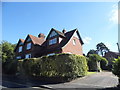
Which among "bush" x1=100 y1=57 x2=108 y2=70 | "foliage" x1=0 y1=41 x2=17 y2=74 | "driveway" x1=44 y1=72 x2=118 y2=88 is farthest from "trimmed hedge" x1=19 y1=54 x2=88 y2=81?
"bush" x1=100 y1=57 x2=108 y2=70

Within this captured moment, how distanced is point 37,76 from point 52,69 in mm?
2970

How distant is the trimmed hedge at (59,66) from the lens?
12859 millimetres

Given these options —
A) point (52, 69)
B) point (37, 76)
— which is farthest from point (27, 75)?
point (52, 69)

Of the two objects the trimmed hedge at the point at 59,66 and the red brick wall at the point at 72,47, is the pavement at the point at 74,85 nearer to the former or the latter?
the trimmed hedge at the point at 59,66

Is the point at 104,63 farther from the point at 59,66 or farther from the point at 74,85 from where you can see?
the point at 74,85

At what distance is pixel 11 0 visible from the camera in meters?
6.99

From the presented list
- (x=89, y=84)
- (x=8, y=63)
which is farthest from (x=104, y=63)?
(x=8, y=63)

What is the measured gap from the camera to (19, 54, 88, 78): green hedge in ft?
42.2

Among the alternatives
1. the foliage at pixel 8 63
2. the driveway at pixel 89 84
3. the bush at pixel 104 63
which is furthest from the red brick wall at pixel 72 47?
the bush at pixel 104 63

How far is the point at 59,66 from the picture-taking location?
43.9 ft

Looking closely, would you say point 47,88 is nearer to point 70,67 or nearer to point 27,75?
point 70,67

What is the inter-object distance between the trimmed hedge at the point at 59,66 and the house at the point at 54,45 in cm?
575

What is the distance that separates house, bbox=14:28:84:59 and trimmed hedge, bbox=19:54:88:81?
5747 mm

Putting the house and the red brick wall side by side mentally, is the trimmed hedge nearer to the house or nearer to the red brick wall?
the house
